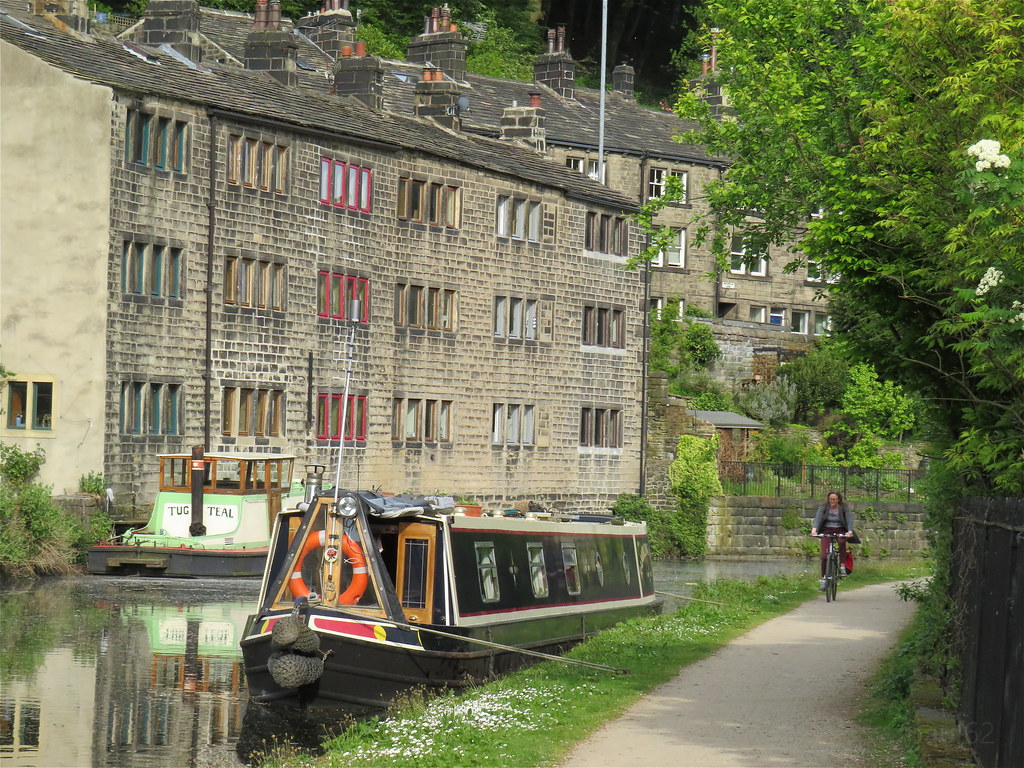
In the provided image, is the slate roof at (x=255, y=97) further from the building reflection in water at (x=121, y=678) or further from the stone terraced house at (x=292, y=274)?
the building reflection in water at (x=121, y=678)

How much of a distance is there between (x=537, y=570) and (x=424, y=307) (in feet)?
76.2

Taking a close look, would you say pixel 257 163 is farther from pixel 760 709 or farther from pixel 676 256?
pixel 676 256

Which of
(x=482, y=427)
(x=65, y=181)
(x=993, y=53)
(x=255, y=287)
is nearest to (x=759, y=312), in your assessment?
(x=482, y=427)

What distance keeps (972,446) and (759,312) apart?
5655cm

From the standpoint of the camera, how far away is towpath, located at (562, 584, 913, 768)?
11750mm

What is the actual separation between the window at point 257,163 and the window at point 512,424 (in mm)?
10347

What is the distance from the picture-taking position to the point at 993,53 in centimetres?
1282

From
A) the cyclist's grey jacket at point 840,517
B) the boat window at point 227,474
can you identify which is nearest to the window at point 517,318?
the boat window at point 227,474

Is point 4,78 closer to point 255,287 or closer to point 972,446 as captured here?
point 255,287

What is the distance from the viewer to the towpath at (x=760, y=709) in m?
11.8

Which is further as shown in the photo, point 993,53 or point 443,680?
point 443,680

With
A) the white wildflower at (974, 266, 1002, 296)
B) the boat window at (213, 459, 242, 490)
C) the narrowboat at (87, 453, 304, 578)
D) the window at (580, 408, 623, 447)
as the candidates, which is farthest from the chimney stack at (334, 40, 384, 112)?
the white wildflower at (974, 266, 1002, 296)

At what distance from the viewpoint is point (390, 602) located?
18.4 meters

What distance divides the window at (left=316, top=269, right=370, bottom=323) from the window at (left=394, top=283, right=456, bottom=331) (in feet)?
4.07
